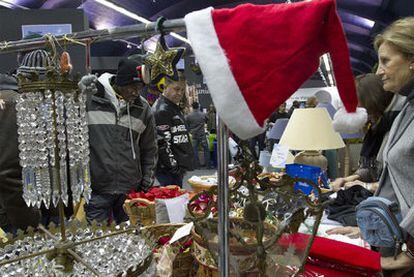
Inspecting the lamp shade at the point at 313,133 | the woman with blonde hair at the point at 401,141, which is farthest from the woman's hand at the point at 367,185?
the woman with blonde hair at the point at 401,141

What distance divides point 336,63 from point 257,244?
0.40m

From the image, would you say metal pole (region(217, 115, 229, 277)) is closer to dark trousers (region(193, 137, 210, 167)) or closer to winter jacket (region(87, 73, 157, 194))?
winter jacket (region(87, 73, 157, 194))

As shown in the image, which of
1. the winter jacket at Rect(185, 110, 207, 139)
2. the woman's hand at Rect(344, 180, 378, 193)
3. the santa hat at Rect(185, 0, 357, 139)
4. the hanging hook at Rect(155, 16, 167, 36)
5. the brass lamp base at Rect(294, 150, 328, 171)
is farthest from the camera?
the winter jacket at Rect(185, 110, 207, 139)

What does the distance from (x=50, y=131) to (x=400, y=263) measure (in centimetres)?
126

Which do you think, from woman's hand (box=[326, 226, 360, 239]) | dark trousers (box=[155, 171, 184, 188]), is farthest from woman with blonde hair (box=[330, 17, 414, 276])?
dark trousers (box=[155, 171, 184, 188])

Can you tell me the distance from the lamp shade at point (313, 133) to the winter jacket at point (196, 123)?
4320 mm

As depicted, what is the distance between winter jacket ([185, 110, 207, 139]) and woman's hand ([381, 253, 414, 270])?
17.2 ft

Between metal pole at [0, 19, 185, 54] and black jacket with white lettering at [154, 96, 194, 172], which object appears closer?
metal pole at [0, 19, 185, 54]

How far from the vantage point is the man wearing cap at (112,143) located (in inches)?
91.1

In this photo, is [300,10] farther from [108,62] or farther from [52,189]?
[108,62]

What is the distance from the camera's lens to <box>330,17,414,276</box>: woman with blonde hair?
1366 millimetres

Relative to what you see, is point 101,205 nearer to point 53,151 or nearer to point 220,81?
point 53,151

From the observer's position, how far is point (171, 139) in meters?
3.09

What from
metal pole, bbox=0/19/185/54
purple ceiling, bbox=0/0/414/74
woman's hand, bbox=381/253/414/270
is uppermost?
purple ceiling, bbox=0/0/414/74
